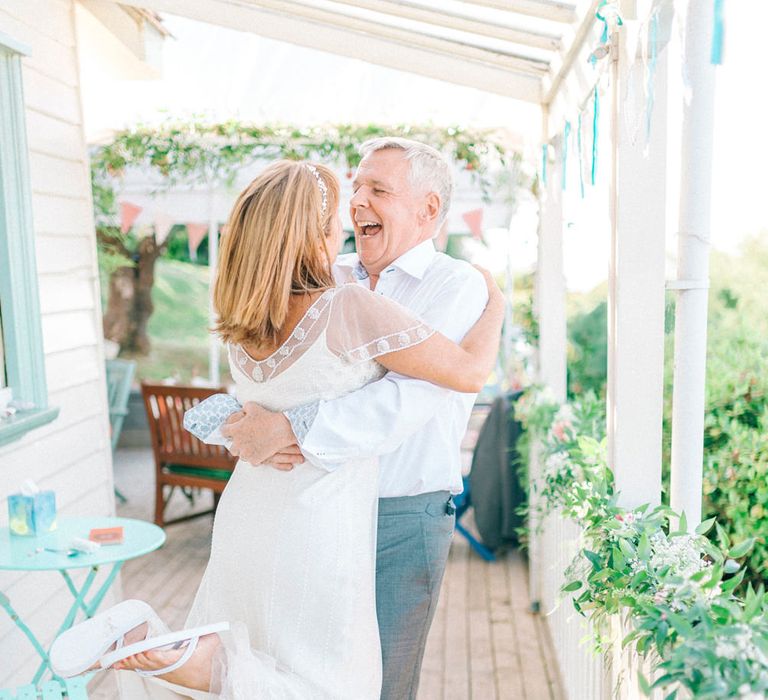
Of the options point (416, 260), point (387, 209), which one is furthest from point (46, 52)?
point (416, 260)

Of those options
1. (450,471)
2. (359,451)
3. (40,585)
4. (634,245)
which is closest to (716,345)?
(634,245)

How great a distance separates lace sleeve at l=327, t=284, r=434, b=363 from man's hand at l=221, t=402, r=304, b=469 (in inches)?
7.5

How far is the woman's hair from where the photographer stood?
5.28 feet

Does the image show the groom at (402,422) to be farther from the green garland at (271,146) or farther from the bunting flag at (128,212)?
the bunting flag at (128,212)

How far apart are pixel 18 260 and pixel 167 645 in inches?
77.4

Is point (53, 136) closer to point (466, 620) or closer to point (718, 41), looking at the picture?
point (466, 620)

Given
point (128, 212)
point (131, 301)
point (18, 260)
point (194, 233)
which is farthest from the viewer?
point (131, 301)

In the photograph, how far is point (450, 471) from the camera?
1973 mm

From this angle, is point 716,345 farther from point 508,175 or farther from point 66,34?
point 66,34

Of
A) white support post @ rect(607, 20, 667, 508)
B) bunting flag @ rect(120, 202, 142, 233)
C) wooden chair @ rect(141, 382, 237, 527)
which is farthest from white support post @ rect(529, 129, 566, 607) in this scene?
bunting flag @ rect(120, 202, 142, 233)

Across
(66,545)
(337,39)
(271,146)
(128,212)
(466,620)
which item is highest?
(337,39)

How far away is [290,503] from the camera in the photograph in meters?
1.69

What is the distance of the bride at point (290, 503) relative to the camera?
162 cm

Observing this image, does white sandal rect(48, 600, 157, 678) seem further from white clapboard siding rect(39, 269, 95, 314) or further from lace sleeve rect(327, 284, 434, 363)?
white clapboard siding rect(39, 269, 95, 314)
